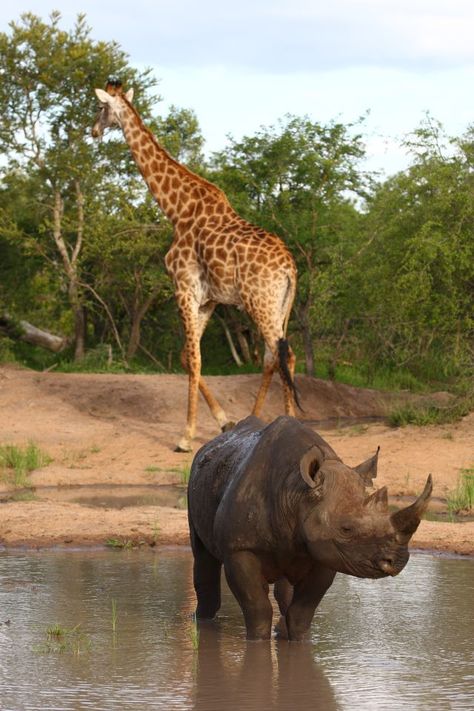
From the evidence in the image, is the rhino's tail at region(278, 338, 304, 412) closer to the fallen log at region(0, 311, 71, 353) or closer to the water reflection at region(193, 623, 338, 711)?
the water reflection at region(193, 623, 338, 711)

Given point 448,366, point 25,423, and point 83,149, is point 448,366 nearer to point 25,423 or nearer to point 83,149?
point 25,423

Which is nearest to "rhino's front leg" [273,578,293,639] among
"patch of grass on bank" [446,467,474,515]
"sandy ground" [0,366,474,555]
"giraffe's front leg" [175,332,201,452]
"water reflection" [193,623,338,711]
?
"water reflection" [193,623,338,711]

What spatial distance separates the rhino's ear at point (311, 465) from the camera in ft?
18.7

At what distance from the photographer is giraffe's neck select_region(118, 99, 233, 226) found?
15.6m

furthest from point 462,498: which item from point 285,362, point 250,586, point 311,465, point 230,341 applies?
point 230,341

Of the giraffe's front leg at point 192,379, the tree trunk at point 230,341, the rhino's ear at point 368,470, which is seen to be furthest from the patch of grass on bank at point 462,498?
the tree trunk at point 230,341

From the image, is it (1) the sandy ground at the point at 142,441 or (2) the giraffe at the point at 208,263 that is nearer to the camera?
(1) the sandy ground at the point at 142,441

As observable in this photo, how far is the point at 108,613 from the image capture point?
23.6 ft

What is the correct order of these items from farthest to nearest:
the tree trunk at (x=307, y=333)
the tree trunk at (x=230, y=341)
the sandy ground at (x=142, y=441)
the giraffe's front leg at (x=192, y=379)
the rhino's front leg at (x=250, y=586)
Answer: the tree trunk at (x=230, y=341) → the tree trunk at (x=307, y=333) → the giraffe's front leg at (x=192, y=379) → the sandy ground at (x=142, y=441) → the rhino's front leg at (x=250, y=586)

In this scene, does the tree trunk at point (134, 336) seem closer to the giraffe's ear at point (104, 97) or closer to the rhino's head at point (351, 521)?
the giraffe's ear at point (104, 97)

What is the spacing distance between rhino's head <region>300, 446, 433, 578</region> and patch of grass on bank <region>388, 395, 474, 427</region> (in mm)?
9413

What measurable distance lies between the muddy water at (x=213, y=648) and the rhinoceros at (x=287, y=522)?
0.29 m

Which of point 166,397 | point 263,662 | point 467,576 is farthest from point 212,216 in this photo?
point 263,662

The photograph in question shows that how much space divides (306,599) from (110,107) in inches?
414
